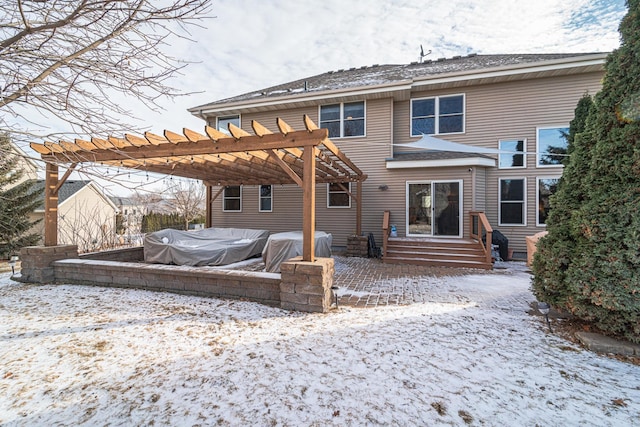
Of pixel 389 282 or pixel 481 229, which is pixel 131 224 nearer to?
pixel 389 282

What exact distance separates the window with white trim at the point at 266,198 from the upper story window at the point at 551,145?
8899 mm

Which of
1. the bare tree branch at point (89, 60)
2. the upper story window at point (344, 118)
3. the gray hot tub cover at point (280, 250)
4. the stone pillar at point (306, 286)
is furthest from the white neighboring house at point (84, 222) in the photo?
the upper story window at point (344, 118)

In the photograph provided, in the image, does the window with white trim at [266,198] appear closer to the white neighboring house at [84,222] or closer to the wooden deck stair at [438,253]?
the wooden deck stair at [438,253]

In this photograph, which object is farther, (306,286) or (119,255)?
(119,255)

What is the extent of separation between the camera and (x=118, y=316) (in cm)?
378

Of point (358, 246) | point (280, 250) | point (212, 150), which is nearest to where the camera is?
point (212, 150)

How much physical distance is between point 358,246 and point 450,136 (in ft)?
15.5

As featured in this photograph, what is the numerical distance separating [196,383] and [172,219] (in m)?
17.4

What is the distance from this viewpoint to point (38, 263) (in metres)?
5.48

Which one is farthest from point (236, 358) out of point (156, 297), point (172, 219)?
point (172, 219)

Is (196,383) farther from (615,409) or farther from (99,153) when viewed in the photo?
(99,153)

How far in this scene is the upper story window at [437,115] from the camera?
355 inches

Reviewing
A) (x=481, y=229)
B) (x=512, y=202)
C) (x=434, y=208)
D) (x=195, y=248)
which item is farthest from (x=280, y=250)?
(x=512, y=202)

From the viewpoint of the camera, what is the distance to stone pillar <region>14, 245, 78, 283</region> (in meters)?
5.48
